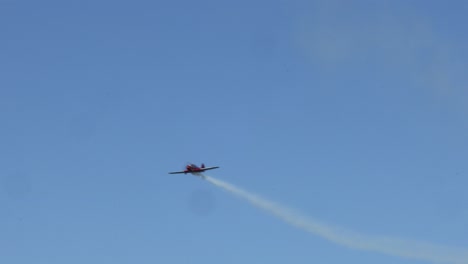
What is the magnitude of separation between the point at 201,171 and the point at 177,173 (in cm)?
781

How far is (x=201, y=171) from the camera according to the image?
187375mm

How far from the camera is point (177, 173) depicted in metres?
190
